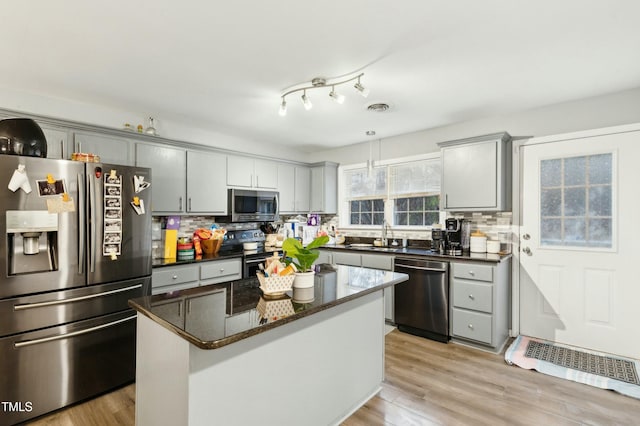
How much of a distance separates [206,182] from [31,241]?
184cm

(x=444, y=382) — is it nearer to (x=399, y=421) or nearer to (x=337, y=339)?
(x=399, y=421)

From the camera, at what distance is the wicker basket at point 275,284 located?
167 cm

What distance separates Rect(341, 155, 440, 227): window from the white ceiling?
3.77 ft

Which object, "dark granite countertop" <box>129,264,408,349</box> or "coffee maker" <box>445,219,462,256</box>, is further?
"coffee maker" <box>445,219,462,256</box>

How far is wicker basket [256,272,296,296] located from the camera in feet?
5.47

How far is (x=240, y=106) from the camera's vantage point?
3.13m

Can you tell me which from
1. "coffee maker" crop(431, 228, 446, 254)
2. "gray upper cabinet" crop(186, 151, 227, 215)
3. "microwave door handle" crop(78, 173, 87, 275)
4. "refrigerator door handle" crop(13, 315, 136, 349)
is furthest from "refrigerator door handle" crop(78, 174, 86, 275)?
"coffee maker" crop(431, 228, 446, 254)

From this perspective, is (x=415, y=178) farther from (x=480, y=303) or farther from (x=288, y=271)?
(x=288, y=271)

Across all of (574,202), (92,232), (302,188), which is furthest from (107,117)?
(574,202)

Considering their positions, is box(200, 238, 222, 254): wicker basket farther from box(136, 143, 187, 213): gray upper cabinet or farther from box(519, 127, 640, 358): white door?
box(519, 127, 640, 358): white door

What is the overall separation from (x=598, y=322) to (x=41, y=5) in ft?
15.6

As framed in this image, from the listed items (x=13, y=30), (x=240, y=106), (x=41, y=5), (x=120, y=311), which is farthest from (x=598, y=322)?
(x=13, y=30)

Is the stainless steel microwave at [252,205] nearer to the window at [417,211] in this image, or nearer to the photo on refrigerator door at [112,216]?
the photo on refrigerator door at [112,216]

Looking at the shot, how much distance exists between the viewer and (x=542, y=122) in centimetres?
321
